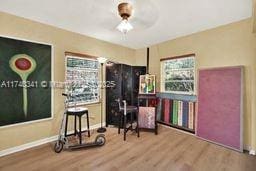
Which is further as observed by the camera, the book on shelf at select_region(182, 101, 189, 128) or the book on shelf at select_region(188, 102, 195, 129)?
the book on shelf at select_region(182, 101, 189, 128)

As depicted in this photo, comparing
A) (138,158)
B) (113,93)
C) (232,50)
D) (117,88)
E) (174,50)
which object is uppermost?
(174,50)

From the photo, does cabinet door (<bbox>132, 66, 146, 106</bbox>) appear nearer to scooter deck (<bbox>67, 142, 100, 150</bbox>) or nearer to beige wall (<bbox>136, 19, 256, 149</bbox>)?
beige wall (<bbox>136, 19, 256, 149</bbox>)

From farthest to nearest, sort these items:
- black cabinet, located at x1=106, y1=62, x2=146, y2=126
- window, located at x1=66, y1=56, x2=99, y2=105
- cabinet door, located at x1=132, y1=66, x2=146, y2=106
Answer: cabinet door, located at x1=132, y1=66, x2=146, y2=106 → black cabinet, located at x1=106, y1=62, x2=146, y2=126 → window, located at x1=66, y1=56, x2=99, y2=105

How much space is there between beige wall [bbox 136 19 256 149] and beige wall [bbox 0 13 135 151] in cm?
226

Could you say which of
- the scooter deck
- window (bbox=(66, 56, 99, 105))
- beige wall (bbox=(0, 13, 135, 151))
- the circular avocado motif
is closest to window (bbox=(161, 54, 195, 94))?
beige wall (bbox=(0, 13, 135, 151))

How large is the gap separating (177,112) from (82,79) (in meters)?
2.54

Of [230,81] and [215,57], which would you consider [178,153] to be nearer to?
[230,81]

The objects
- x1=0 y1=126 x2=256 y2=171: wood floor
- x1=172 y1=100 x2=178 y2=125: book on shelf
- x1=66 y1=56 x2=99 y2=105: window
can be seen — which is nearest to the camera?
x1=0 y1=126 x2=256 y2=171: wood floor

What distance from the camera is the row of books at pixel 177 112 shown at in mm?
3582

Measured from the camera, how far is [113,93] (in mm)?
4082

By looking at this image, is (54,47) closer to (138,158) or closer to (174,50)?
(138,158)

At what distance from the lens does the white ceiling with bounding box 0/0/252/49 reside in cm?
234

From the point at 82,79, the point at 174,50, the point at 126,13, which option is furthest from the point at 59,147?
the point at 174,50

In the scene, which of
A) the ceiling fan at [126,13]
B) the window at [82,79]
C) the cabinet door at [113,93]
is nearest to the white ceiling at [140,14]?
the ceiling fan at [126,13]
